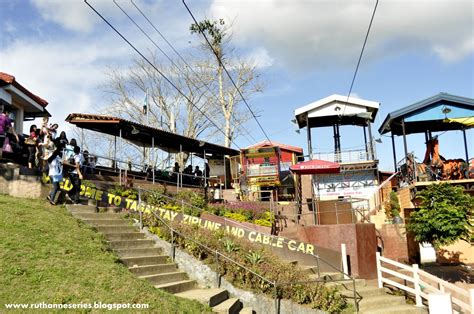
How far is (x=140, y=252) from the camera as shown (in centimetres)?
996

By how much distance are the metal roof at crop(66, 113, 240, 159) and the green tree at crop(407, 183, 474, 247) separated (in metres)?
12.1

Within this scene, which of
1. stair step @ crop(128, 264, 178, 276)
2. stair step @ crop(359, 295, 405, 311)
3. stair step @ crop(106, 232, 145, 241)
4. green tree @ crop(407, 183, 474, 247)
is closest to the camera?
stair step @ crop(128, 264, 178, 276)

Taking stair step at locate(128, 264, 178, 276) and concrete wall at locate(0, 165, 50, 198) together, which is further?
concrete wall at locate(0, 165, 50, 198)

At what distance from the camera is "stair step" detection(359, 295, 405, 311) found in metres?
10.5

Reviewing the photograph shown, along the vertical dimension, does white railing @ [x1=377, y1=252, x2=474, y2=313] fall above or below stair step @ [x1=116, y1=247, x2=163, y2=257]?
below

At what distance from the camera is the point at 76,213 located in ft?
35.4

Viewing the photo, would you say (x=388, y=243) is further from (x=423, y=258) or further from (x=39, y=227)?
(x=39, y=227)

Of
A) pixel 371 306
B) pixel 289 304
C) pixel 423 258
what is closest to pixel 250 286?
pixel 289 304

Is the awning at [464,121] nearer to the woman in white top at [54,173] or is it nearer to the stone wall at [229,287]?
the stone wall at [229,287]

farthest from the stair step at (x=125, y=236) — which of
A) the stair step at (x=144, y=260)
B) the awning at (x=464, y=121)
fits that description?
the awning at (x=464, y=121)

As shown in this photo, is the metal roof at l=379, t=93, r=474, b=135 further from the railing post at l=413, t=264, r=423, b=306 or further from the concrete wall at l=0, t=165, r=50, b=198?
the concrete wall at l=0, t=165, r=50, b=198

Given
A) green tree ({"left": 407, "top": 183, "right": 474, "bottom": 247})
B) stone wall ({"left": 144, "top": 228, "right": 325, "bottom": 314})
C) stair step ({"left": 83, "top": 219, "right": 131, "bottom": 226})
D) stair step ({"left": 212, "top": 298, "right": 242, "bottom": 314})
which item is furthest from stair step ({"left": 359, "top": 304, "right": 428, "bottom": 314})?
stair step ({"left": 83, "top": 219, "right": 131, "bottom": 226})

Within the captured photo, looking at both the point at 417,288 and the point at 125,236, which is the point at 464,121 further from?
the point at 125,236

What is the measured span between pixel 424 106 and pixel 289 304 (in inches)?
486
